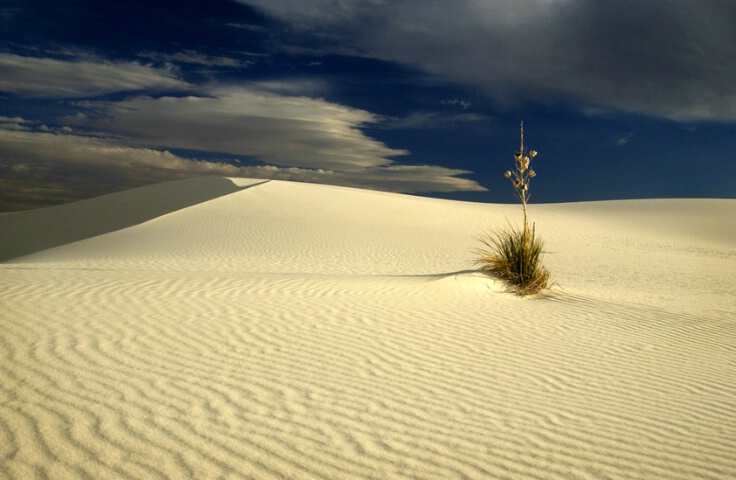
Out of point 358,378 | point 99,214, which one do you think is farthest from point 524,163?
point 99,214

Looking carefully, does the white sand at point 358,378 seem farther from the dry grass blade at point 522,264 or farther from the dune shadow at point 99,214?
the dune shadow at point 99,214

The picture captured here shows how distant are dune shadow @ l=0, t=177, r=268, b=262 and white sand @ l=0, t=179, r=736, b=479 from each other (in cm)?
2007

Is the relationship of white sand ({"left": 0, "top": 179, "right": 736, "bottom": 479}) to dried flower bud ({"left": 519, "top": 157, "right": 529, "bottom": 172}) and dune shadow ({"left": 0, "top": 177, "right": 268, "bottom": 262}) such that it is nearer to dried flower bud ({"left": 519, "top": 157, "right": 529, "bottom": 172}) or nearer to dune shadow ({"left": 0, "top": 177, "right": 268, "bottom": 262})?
dried flower bud ({"left": 519, "top": 157, "right": 529, "bottom": 172})

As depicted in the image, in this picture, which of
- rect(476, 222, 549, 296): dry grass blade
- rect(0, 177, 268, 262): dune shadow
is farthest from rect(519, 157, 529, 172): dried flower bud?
rect(0, 177, 268, 262): dune shadow

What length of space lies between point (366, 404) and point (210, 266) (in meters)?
12.8

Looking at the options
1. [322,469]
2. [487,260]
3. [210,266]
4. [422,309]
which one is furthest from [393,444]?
[210,266]

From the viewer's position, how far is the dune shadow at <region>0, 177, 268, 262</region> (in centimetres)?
2854

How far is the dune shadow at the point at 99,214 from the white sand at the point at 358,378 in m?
20.1

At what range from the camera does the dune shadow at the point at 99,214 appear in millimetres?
28538

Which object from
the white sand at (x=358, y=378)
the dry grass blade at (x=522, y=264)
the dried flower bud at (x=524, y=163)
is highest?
the dried flower bud at (x=524, y=163)

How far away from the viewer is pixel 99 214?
32906 mm

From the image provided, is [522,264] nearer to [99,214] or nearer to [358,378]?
[358,378]

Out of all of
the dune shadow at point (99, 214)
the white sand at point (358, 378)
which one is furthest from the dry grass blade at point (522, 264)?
the dune shadow at point (99, 214)

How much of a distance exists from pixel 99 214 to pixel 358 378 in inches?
1294
